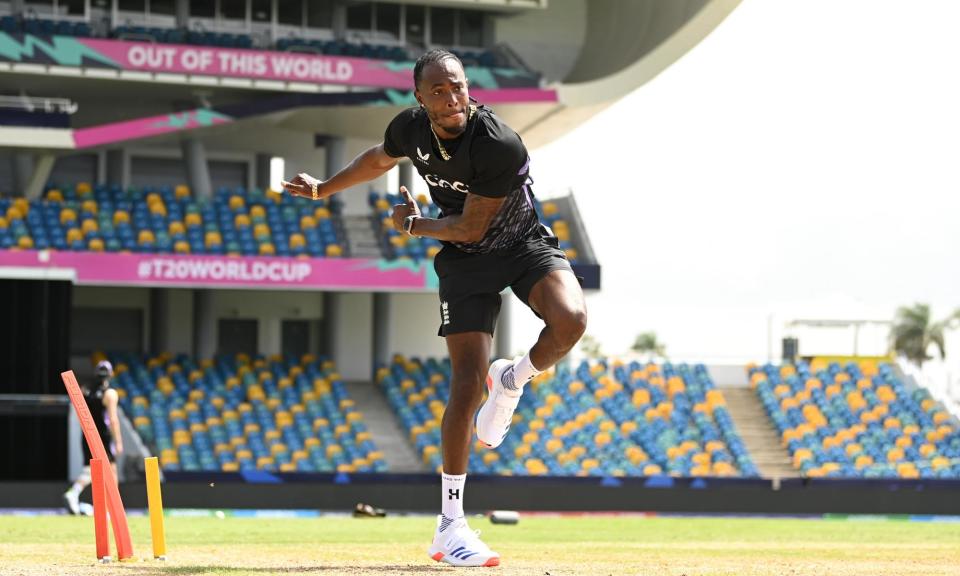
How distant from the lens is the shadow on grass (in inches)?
271

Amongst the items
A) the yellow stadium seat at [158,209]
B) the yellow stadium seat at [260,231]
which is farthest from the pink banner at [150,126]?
the yellow stadium seat at [260,231]

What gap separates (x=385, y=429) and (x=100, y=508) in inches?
906

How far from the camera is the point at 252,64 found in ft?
105

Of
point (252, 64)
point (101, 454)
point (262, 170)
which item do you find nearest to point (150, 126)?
point (252, 64)

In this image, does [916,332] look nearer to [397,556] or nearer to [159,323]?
[159,323]

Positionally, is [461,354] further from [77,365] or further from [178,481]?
[77,365]

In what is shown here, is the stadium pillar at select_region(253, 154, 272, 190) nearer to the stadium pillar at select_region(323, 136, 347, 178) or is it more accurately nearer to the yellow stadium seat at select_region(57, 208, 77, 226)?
the stadium pillar at select_region(323, 136, 347, 178)

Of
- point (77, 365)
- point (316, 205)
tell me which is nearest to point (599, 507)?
point (316, 205)

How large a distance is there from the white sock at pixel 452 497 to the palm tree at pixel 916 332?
90.7 metres

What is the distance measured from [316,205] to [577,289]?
25358 millimetres

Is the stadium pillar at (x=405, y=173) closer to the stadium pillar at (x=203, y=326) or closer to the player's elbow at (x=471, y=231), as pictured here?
the stadium pillar at (x=203, y=326)

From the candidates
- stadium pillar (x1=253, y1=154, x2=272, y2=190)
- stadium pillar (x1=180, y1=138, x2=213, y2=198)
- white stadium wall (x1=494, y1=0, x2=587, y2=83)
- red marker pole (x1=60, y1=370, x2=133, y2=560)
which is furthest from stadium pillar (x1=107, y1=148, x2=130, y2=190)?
red marker pole (x1=60, y1=370, x2=133, y2=560)

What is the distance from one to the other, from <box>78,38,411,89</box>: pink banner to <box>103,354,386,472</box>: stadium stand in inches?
233

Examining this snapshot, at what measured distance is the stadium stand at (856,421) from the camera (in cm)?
3048
